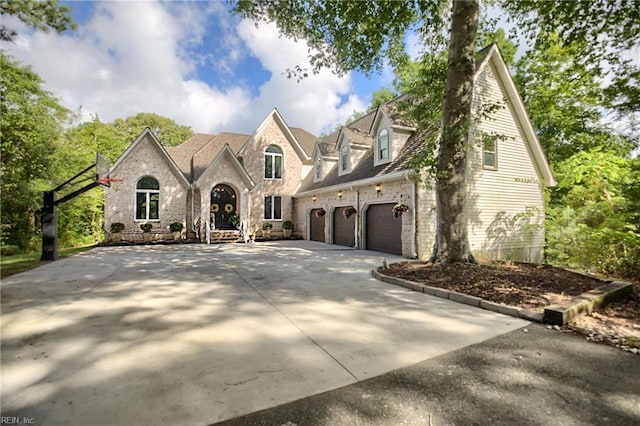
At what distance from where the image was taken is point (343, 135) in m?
15.5

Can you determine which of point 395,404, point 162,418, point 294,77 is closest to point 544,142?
point 294,77

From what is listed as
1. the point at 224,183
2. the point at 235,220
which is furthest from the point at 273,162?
the point at 235,220

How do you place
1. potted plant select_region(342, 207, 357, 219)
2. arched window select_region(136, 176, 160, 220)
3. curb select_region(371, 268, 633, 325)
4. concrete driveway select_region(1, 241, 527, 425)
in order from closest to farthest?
1. concrete driveway select_region(1, 241, 527, 425)
2. curb select_region(371, 268, 633, 325)
3. potted plant select_region(342, 207, 357, 219)
4. arched window select_region(136, 176, 160, 220)

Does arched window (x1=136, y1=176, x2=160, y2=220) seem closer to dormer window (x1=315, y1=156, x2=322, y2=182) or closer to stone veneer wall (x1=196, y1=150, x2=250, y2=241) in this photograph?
stone veneer wall (x1=196, y1=150, x2=250, y2=241)

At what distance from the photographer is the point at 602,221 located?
9.86m

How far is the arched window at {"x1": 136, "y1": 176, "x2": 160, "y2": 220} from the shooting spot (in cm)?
1641

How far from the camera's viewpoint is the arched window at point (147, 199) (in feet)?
53.8

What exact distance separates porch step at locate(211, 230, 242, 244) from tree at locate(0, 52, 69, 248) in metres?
7.71

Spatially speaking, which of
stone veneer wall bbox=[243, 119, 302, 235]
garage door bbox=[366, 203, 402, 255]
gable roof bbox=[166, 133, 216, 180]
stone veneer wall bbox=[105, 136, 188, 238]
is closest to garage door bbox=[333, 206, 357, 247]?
garage door bbox=[366, 203, 402, 255]

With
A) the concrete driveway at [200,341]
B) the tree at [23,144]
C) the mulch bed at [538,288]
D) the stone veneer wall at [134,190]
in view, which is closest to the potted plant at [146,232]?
the stone veneer wall at [134,190]

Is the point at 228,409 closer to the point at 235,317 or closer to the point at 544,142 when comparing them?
the point at 235,317

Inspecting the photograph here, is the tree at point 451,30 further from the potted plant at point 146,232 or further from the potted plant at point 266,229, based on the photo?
the potted plant at point 146,232

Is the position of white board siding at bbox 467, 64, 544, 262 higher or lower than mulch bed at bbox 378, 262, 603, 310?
higher

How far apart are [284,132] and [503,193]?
45.0ft
